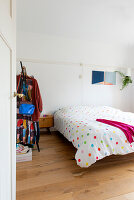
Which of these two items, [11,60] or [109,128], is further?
[109,128]

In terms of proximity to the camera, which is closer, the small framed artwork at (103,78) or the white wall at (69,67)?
the white wall at (69,67)

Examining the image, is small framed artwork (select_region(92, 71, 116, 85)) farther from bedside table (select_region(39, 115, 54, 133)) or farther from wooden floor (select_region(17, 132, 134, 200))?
wooden floor (select_region(17, 132, 134, 200))

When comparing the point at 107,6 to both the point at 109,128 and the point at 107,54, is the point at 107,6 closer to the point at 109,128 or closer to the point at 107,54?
the point at 107,54

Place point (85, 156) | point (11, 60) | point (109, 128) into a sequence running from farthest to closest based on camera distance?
point (109, 128)
point (85, 156)
point (11, 60)

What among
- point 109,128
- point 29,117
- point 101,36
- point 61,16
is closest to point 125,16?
point 101,36

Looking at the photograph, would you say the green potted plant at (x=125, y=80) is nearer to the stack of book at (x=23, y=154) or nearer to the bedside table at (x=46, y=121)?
the bedside table at (x=46, y=121)

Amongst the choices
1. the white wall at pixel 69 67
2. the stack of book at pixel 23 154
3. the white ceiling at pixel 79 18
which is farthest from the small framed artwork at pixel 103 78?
the stack of book at pixel 23 154

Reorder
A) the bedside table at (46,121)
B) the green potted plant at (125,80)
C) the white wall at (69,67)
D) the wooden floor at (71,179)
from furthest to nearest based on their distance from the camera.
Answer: the green potted plant at (125,80), the white wall at (69,67), the bedside table at (46,121), the wooden floor at (71,179)

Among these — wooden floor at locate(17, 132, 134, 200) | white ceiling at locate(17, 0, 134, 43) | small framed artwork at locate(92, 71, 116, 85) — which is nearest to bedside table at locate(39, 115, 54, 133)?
wooden floor at locate(17, 132, 134, 200)

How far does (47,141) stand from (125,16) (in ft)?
10.0

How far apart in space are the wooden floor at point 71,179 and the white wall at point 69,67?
5.69 ft

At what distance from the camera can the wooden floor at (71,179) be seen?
4.24ft

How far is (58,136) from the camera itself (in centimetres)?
312

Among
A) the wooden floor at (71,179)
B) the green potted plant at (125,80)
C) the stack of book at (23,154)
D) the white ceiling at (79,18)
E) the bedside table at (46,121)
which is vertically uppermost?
the white ceiling at (79,18)
